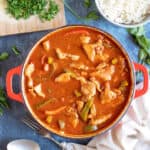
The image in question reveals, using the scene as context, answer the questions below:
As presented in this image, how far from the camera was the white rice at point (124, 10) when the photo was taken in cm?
256

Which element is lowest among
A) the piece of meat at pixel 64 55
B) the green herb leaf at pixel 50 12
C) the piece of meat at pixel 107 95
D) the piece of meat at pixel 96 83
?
the piece of meat at pixel 107 95

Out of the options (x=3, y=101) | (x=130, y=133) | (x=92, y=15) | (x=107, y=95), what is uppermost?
(x=92, y=15)

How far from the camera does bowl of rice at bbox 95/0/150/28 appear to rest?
101 inches

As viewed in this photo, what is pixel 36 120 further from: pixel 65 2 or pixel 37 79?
pixel 65 2

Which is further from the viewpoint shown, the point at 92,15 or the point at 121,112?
the point at 92,15

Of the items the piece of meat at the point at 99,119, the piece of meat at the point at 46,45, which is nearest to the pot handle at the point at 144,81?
the piece of meat at the point at 99,119

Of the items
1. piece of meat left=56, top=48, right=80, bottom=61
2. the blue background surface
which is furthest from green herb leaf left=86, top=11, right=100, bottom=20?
piece of meat left=56, top=48, right=80, bottom=61

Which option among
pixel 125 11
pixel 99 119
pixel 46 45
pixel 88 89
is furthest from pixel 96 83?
pixel 125 11

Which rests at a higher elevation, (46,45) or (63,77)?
(46,45)

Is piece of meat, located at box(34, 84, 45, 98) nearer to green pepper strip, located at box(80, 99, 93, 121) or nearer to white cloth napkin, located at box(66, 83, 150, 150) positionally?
green pepper strip, located at box(80, 99, 93, 121)

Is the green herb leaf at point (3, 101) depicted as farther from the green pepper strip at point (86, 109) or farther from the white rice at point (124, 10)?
the white rice at point (124, 10)

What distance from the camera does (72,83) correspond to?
2404mm

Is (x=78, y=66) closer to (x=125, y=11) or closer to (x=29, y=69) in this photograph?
(x=29, y=69)

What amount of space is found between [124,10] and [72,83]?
0.42 m
